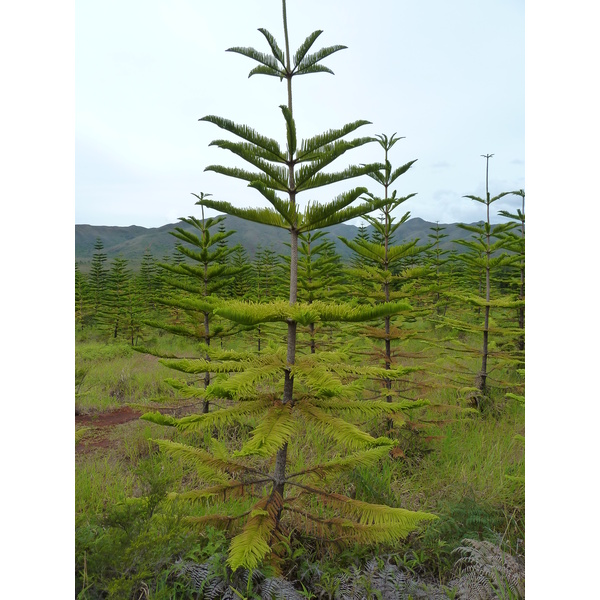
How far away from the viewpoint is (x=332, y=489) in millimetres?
2867

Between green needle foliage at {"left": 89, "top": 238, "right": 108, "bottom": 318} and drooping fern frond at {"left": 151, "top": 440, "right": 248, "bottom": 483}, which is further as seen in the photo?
green needle foliage at {"left": 89, "top": 238, "right": 108, "bottom": 318}

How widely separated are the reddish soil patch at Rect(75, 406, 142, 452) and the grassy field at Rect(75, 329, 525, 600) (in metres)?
0.02

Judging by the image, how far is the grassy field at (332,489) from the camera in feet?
5.67

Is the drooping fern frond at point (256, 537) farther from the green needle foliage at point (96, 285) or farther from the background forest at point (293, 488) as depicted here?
the green needle foliage at point (96, 285)

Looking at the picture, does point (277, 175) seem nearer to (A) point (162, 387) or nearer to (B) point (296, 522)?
(B) point (296, 522)

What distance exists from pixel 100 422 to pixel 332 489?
11.6ft

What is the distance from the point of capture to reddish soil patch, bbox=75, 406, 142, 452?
13.4ft

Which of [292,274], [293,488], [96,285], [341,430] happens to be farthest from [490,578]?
[96,285]

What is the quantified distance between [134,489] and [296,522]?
5.01 feet

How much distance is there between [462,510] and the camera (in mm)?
2410

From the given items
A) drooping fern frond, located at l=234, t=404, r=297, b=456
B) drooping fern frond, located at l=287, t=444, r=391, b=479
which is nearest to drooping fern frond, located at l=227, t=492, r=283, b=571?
drooping fern frond, located at l=287, t=444, r=391, b=479

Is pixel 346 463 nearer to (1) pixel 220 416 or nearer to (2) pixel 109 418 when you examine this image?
(1) pixel 220 416

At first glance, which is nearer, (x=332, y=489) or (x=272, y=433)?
(x=272, y=433)

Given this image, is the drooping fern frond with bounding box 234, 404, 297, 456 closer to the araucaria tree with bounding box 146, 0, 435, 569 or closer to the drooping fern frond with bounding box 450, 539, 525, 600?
the araucaria tree with bounding box 146, 0, 435, 569
